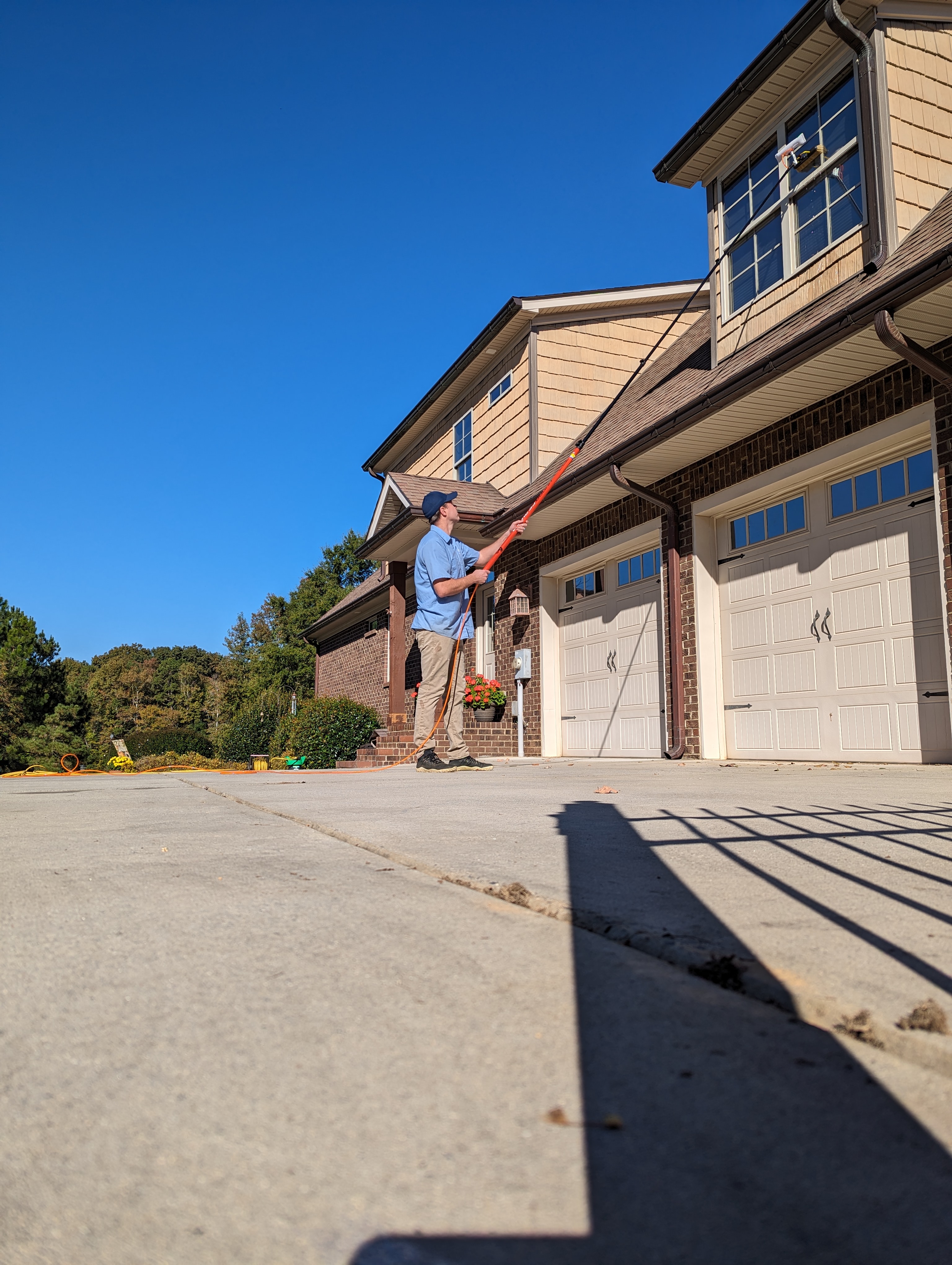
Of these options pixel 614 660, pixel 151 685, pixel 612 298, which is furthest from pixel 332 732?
pixel 151 685

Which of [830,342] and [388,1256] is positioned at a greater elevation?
[830,342]

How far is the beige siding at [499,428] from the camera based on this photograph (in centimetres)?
1300

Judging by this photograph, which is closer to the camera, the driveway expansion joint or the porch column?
the driveway expansion joint

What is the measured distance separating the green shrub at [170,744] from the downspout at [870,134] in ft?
65.3

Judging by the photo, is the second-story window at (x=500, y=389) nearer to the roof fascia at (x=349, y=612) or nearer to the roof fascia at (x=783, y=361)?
the roof fascia at (x=349, y=612)

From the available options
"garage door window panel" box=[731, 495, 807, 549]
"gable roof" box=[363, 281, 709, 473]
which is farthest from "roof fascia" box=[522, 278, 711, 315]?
"garage door window panel" box=[731, 495, 807, 549]

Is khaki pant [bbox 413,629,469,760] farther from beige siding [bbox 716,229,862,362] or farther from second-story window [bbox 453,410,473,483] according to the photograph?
second-story window [bbox 453,410,473,483]

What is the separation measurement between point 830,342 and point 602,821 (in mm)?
4482

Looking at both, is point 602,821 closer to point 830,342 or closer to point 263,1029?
point 263,1029

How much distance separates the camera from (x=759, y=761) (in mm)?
8078

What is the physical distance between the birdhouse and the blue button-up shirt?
4165 mm

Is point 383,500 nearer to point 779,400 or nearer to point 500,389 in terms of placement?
point 500,389

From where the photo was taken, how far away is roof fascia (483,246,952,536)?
5.63 m

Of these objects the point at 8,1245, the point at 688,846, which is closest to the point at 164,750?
the point at 688,846
